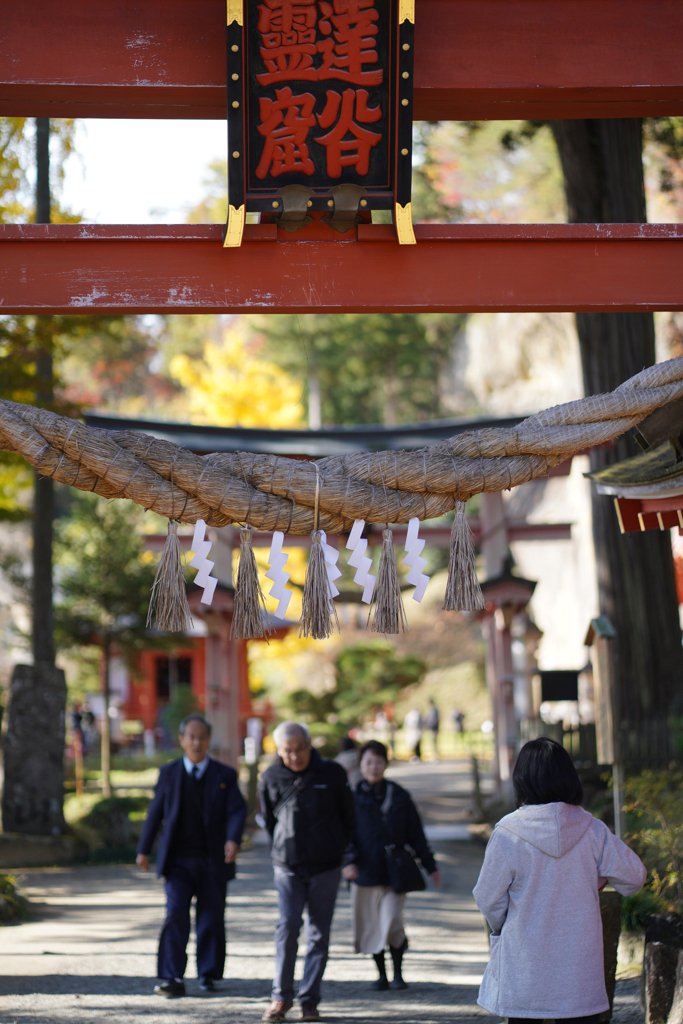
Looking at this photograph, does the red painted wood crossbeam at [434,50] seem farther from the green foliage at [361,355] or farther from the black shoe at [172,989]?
the green foliage at [361,355]

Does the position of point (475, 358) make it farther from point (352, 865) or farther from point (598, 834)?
point (598, 834)

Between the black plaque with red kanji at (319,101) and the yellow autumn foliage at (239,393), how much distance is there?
66.0 ft

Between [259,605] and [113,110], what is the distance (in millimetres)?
2314

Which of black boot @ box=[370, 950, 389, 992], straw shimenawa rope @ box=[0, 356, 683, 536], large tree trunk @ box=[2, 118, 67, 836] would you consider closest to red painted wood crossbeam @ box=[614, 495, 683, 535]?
straw shimenawa rope @ box=[0, 356, 683, 536]

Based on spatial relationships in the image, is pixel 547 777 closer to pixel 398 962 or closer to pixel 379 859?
pixel 379 859

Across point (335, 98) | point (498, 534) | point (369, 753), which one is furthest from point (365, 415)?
point (335, 98)

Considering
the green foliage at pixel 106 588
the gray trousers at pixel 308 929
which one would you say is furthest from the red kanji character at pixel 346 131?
the green foliage at pixel 106 588

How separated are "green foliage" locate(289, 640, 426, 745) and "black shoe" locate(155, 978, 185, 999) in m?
15.8

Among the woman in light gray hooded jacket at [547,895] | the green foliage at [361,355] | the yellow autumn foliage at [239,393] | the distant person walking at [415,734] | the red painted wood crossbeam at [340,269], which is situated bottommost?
the distant person walking at [415,734]

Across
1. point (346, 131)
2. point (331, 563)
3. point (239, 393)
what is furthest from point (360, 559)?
point (239, 393)

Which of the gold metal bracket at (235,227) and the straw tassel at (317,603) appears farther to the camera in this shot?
the gold metal bracket at (235,227)

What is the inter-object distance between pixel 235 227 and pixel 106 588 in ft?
39.0

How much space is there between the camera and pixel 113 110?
4.30 meters

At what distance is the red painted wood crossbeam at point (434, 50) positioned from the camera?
13.1 feet
